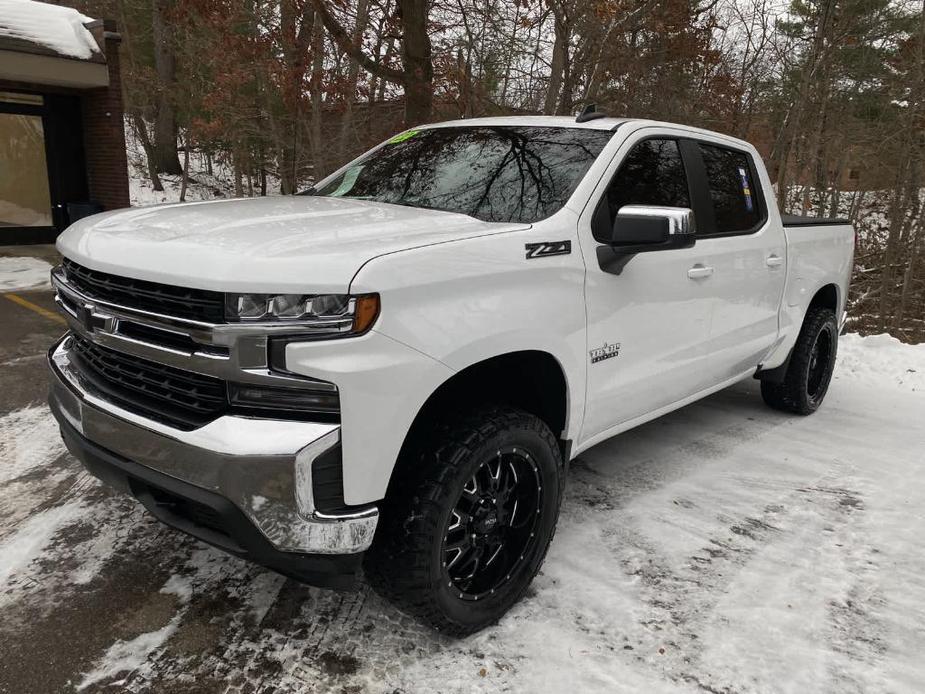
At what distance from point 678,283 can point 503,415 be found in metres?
1.39

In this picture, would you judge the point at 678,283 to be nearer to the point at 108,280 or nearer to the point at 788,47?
the point at 108,280

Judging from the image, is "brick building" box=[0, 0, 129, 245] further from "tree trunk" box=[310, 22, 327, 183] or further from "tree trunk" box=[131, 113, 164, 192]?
"tree trunk" box=[131, 113, 164, 192]

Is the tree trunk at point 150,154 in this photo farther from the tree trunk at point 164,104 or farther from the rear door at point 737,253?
the rear door at point 737,253

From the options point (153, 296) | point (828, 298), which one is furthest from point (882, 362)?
point (153, 296)

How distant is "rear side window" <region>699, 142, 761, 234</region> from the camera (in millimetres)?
4059

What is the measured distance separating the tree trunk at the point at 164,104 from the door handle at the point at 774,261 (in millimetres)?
21379

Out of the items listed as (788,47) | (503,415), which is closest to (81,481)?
(503,415)

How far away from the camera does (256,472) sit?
2.04 metres

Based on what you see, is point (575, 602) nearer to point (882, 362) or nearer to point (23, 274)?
point (882, 362)

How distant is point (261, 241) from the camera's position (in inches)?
88.4

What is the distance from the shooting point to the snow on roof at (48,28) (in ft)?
35.8

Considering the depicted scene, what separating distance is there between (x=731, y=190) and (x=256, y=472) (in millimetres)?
3362

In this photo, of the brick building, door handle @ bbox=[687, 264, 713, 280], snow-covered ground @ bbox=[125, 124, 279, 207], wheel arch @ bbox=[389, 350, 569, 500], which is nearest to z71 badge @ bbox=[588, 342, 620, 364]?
wheel arch @ bbox=[389, 350, 569, 500]

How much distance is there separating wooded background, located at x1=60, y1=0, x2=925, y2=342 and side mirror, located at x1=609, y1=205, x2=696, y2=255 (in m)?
6.32
